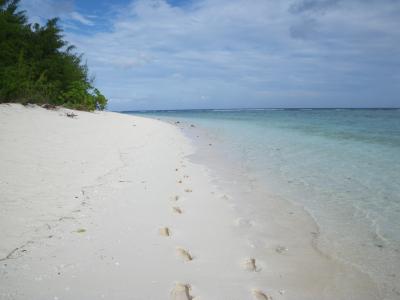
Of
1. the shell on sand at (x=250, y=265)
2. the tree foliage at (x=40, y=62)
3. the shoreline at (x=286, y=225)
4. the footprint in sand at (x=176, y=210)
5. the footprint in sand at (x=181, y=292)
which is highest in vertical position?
the tree foliage at (x=40, y=62)

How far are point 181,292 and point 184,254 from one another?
0.54m

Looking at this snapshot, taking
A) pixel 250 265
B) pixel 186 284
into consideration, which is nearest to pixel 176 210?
pixel 250 265

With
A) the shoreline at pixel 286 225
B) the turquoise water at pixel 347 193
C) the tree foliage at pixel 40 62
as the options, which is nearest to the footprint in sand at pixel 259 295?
the shoreline at pixel 286 225

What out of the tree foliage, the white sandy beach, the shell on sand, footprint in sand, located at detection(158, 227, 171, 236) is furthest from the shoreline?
the tree foliage

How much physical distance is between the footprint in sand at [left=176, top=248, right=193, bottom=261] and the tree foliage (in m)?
11.6

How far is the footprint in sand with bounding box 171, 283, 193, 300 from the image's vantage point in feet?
6.57

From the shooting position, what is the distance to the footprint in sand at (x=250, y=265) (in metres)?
2.47

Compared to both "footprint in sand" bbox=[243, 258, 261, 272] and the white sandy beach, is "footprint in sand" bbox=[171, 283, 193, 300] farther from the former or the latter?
"footprint in sand" bbox=[243, 258, 261, 272]

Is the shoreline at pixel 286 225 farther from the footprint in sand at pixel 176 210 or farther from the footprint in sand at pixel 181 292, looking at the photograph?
the footprint in sand at pixel 181 292

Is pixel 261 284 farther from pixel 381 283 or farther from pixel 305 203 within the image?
pixel 305 203

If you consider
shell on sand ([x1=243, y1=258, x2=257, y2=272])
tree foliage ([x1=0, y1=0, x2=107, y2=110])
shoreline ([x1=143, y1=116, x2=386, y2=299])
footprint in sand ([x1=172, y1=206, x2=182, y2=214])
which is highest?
tree foliage ([x1=0, y1=0, x2=107, y2=110])

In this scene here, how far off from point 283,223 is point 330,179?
2.92 m

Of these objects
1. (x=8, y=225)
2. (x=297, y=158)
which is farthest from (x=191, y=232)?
(x=297, y=158)

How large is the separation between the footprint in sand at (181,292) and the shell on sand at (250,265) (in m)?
0.63
